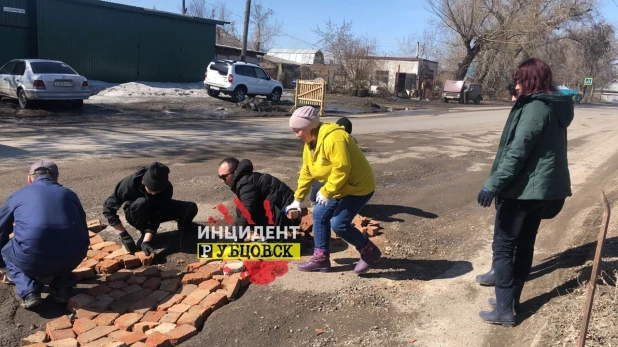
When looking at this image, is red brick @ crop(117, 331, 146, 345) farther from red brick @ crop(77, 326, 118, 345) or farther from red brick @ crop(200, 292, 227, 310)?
red brick @ crop(200, 292, 227, 310)

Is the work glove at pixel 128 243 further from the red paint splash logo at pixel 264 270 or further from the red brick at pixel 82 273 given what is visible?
the red paint splash logo at pixel 264 270

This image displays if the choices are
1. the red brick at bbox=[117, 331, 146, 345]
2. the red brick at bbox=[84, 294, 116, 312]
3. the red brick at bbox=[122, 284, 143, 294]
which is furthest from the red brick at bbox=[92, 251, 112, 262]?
the red brick at bbox=[117, 331, 146, 345]

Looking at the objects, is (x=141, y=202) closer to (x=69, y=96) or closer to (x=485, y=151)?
(x=485, y=151)

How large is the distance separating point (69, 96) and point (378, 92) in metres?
23.7

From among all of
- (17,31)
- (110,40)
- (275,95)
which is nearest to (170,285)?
(275,95)

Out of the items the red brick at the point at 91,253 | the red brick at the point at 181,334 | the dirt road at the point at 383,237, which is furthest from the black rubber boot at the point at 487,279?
the red brick at the point at 91,253

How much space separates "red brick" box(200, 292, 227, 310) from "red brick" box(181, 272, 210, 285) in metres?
0.30

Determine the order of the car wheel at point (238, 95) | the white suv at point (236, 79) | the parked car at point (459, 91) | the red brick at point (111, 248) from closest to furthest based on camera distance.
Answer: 1. the red brick at point (111, 248)
2. the white suv at point (236, 79)
3. the car wheel at point (238, 95)
4. the parked car at point (459, 91)

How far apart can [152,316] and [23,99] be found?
14054 mm

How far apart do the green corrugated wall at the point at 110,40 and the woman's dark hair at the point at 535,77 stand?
2276cm

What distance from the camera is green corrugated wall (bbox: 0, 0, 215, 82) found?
21.6 metres

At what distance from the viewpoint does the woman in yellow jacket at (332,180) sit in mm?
3807

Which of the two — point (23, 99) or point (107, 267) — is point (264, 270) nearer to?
point (107, 267)

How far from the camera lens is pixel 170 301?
148 inches
